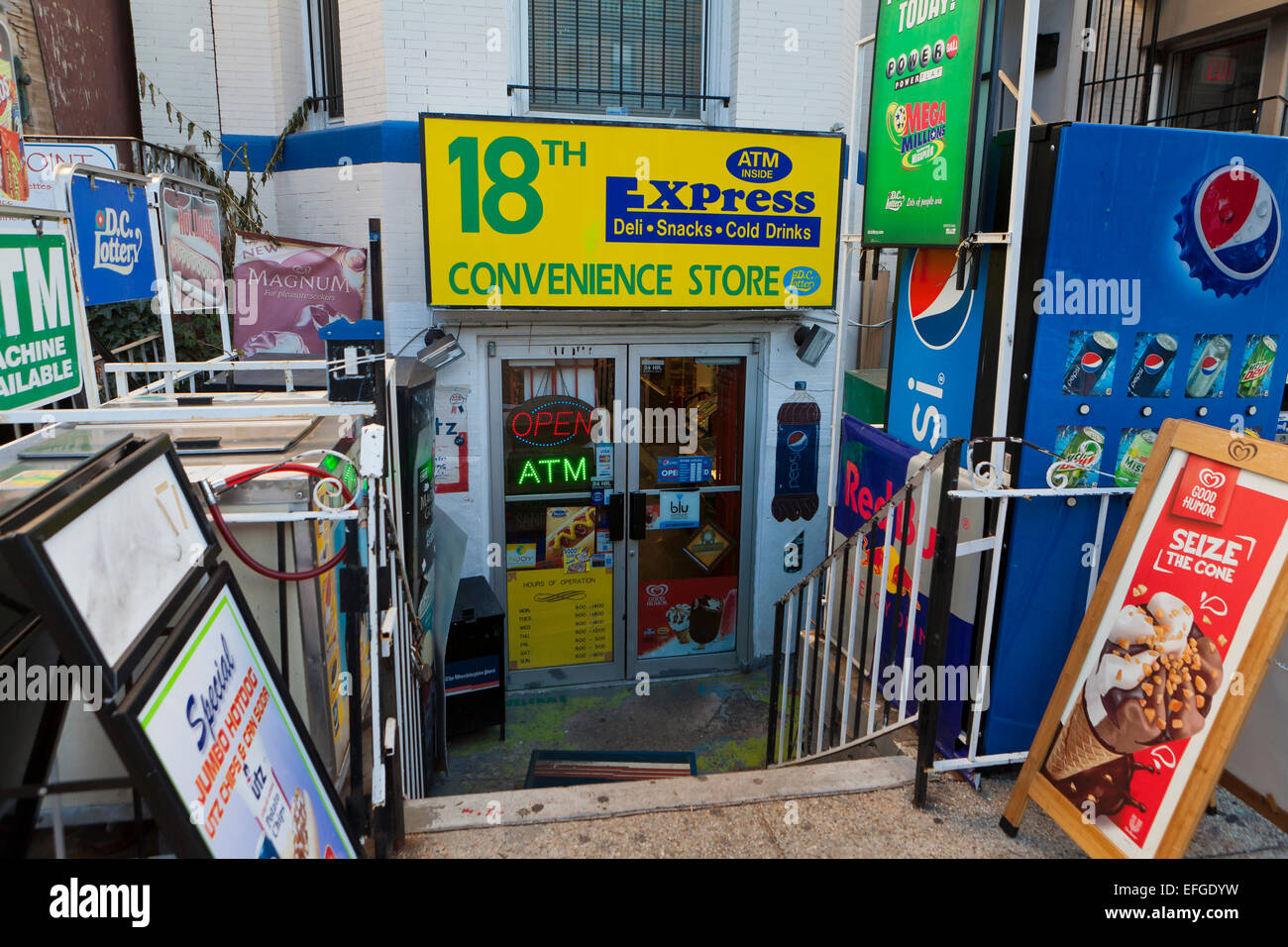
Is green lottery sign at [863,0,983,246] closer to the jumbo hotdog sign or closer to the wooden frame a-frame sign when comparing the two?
the wooden frame a-frame sign

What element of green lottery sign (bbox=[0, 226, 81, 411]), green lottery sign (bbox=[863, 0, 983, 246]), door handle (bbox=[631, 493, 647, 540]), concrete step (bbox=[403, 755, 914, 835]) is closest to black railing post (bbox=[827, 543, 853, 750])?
concrete step (bbox=[403, 755, 914, 835])

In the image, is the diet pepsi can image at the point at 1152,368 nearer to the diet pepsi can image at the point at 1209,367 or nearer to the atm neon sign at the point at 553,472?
the diet pepsi can image at the point at 1209,367

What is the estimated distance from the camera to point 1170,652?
296cm

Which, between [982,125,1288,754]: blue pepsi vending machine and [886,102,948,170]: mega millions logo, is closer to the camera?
[982,125,1288,754]: blue pepsi vending machine

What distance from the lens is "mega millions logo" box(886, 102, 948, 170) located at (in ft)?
12.1

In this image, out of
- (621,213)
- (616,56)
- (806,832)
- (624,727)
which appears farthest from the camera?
(616,56)

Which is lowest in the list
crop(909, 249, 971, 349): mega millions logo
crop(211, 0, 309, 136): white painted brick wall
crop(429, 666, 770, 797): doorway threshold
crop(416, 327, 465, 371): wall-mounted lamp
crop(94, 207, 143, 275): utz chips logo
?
crop(429, 666, 770, 797): doorway threshold

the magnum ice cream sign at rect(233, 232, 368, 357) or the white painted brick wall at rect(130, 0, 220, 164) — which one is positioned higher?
the white painted brick wall at rect(130, 0, 220, 164)

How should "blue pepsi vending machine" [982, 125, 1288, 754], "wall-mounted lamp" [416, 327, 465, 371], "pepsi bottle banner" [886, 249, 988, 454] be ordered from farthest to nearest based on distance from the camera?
"wall-mounted lamp" [416, 327, 465, 371] → "pepsi bottle banner" [886, 249, 988, 454] → "blue pepsi vending machine" [982, 125, 1288, 754]

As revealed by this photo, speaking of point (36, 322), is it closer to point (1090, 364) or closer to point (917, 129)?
point (917, 129)

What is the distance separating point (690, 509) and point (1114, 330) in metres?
4.36

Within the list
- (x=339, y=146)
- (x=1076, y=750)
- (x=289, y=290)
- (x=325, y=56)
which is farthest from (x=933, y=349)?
(x=325, y=56)

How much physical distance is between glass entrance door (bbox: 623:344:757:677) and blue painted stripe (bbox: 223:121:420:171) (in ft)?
7.73
